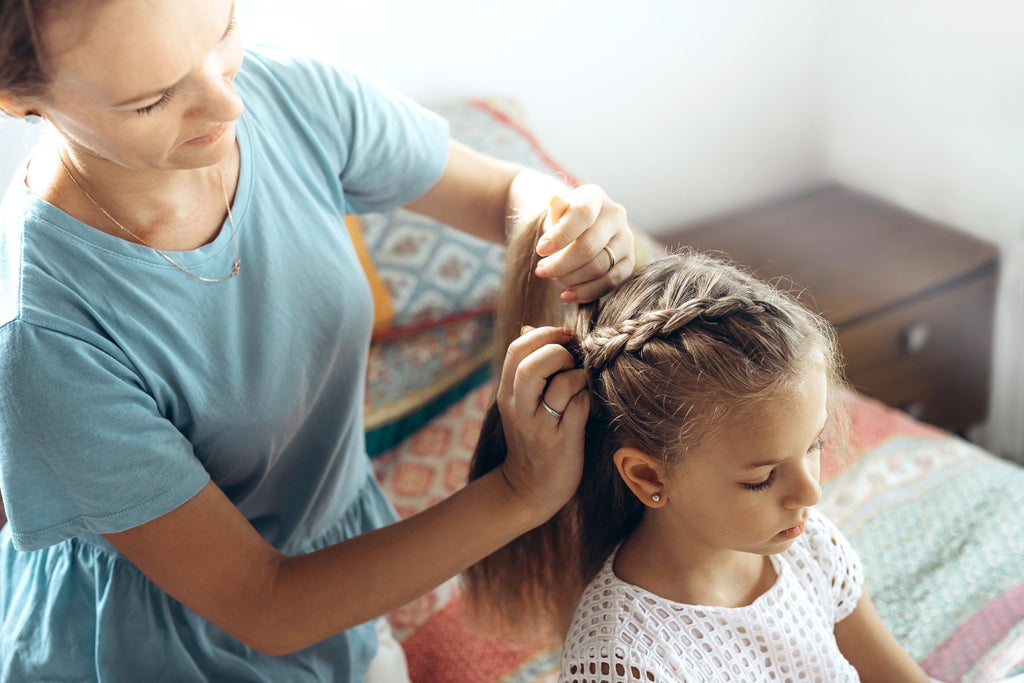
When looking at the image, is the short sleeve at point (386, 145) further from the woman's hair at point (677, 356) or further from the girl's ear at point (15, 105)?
the girl's ear at point (15, 105)

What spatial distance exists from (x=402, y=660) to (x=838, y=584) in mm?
528

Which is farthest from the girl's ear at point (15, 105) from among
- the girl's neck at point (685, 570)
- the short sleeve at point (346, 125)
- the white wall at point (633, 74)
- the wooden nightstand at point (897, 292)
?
the wooden nightstand at point (897, 292)

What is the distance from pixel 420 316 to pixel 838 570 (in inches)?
36.7

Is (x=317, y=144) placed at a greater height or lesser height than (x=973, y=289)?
greater

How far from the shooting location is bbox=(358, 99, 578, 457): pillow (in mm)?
1710

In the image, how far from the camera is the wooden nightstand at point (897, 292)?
200cm

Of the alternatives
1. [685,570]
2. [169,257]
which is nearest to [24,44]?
[169,257]

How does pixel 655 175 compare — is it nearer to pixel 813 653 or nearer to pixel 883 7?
pixel 883 7

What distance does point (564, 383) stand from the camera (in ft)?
2.63

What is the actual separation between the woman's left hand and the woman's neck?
33 centimetres

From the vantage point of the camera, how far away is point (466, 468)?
1648 mm

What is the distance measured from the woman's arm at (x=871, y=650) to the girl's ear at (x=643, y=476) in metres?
0.31

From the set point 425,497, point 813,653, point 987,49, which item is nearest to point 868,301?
point 987,49

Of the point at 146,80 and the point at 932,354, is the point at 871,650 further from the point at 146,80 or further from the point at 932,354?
the point at 932,354
